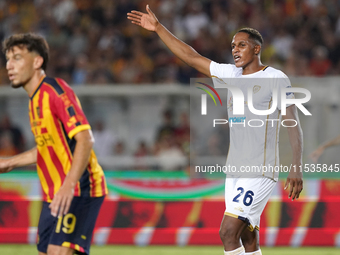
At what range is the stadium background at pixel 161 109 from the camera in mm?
7516

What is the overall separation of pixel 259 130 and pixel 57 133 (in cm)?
175

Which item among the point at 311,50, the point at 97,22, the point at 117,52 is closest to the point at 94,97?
the point at 117,52

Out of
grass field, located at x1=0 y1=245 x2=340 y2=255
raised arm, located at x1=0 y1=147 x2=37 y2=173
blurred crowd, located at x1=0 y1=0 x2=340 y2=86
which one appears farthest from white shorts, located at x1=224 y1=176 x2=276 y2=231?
blurred crowd, located at x1=0 y1=0 x2=340 y2=86

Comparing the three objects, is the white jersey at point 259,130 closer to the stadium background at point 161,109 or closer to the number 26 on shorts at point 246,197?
the number 26 on shorts at point 246,197

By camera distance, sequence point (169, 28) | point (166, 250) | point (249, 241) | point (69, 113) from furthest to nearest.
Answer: point (169, 28) < point (166, 250) < point (249, 241) < point (69, 113)

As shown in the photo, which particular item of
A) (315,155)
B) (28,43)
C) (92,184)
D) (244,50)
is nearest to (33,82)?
(28,43)

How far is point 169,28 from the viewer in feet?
40.7

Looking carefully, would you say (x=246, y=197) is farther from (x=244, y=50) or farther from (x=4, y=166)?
(x=4, y=166)

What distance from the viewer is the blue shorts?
3.90 metres

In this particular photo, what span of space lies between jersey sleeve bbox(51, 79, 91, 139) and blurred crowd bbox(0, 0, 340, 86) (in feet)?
24.3

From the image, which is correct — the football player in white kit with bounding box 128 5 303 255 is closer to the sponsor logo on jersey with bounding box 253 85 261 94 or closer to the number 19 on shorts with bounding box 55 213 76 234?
the sponsor logo on jersey with bounding box 253 85 261 94

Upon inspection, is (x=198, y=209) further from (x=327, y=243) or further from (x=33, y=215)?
(x=33, y=215)

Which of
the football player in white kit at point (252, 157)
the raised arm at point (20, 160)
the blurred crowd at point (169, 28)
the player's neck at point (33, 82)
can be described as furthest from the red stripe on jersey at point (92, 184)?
the blurred crowd at point (169, 28)

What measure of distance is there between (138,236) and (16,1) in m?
8.87
